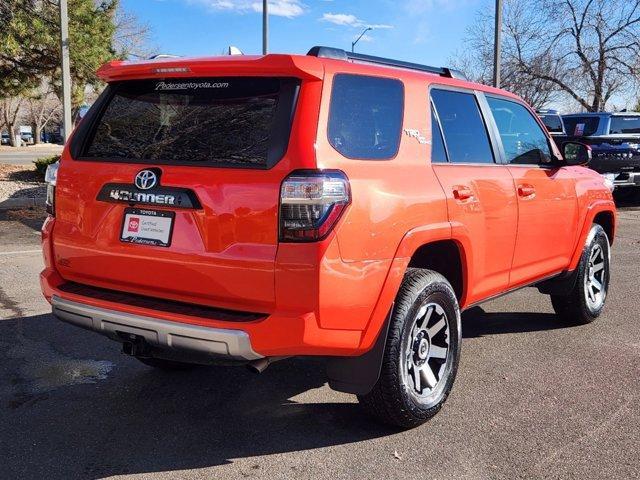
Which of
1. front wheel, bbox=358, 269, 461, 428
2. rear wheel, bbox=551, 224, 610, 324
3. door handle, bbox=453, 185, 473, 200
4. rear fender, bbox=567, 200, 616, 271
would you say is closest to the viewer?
front wheel, bbox=358, 269, 461, 428

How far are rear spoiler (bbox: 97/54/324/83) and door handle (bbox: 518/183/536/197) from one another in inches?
76.6

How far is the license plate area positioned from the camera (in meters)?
3.09

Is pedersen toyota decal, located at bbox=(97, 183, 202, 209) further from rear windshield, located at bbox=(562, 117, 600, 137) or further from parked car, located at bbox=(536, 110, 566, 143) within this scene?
parked car, located at bbox=(536, 110, 566, 143)

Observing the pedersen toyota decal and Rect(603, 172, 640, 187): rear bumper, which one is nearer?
the pedersen toyota decal

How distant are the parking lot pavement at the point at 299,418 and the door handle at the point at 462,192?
1212 mm

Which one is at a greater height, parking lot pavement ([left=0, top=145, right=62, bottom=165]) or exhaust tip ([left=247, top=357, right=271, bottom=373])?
parking lot pavement ([left=0, top=145, right=62, bottom=165])

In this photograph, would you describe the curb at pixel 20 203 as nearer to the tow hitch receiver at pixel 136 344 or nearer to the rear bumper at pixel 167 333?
the rear bumper at pixel 167 333

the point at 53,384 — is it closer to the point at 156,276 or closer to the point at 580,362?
the point at 156,276

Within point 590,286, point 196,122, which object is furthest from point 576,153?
point 196,122

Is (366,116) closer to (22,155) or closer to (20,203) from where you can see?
(20,203)

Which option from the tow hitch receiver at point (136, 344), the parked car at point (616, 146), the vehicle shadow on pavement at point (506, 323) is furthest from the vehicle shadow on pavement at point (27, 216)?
the parked car at point (616, 146)

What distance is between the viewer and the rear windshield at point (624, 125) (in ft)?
51.2

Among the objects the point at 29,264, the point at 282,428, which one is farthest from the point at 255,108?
the point at 29,264

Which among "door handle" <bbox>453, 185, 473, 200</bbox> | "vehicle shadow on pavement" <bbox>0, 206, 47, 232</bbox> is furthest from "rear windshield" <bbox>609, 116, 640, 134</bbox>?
"door handle" <bbox>453, 185, 473, 200</bbox>
